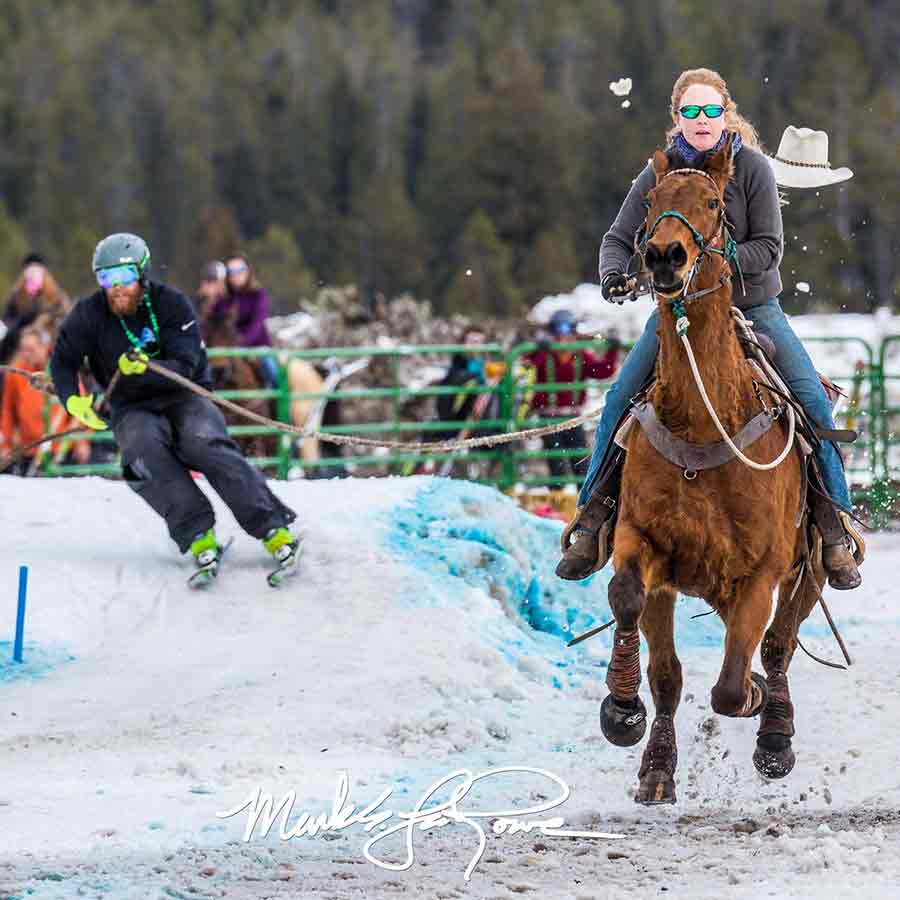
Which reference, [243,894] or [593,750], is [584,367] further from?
[243,894]

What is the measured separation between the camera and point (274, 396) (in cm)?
1451

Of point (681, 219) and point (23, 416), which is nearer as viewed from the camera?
point (681, 219)

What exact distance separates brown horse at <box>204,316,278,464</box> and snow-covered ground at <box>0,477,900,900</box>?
10.8 ft

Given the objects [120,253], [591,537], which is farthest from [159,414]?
[591,537]

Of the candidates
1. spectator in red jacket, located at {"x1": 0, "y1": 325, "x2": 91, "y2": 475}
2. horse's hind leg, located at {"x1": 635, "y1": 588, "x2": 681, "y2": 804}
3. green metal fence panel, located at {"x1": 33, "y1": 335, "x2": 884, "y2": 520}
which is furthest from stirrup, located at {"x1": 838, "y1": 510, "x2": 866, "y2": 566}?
spectator in red jacket, located at {"x1": 0, "y1": 325, "x2": 91, "y2": 475}

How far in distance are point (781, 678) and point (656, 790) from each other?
2.73 ft

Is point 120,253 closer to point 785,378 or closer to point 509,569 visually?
point 509,569

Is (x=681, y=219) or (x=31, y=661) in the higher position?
(x=681, y=219)

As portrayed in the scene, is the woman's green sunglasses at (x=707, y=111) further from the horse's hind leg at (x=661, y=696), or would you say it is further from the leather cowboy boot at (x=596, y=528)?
the horse's hind leg at (x=661, y=696)

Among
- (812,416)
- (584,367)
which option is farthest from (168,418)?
(584,367)

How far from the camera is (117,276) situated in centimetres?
1005

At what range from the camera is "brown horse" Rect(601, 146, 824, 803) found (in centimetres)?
677

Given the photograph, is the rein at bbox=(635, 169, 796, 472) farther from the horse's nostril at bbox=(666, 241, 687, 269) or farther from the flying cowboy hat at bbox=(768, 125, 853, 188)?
the flying cowboy hat at bbox=(768, 125, 853, 188)

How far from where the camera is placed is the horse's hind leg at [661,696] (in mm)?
7562
